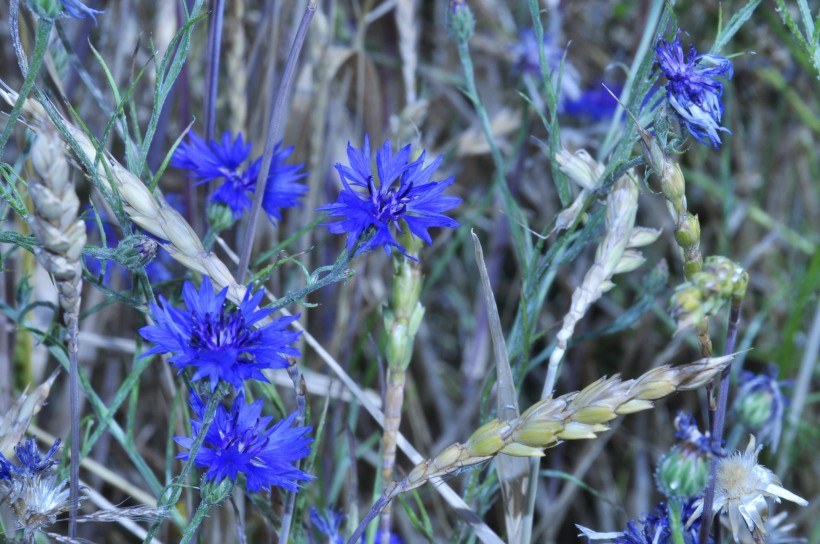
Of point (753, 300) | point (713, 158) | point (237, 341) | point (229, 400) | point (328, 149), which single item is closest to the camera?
point (237, 341)

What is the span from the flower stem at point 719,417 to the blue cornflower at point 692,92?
0.10m

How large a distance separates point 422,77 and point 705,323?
899 mm

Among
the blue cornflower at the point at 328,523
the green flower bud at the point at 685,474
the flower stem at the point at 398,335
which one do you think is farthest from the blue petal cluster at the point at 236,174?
the green flower bud at the point at 685,474

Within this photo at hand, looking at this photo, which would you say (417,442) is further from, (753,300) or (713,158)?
(713,158)

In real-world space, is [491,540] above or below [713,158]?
below

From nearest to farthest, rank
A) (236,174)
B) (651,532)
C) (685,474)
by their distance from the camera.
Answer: (685,474) → (651,532) → (236,174)

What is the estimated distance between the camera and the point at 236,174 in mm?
627

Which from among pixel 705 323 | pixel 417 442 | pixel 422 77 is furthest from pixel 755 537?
pixel 422 77

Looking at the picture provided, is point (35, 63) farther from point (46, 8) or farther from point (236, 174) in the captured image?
point (236, 174)

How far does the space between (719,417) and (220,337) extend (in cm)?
28

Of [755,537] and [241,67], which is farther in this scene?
[241,67]

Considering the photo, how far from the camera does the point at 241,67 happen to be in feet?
2.56

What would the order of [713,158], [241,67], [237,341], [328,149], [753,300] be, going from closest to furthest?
[237,341], [241,67], [328,149], [753,300], [713,158]

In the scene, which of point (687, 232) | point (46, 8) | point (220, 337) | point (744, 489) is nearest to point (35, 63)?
point (46, 8)
